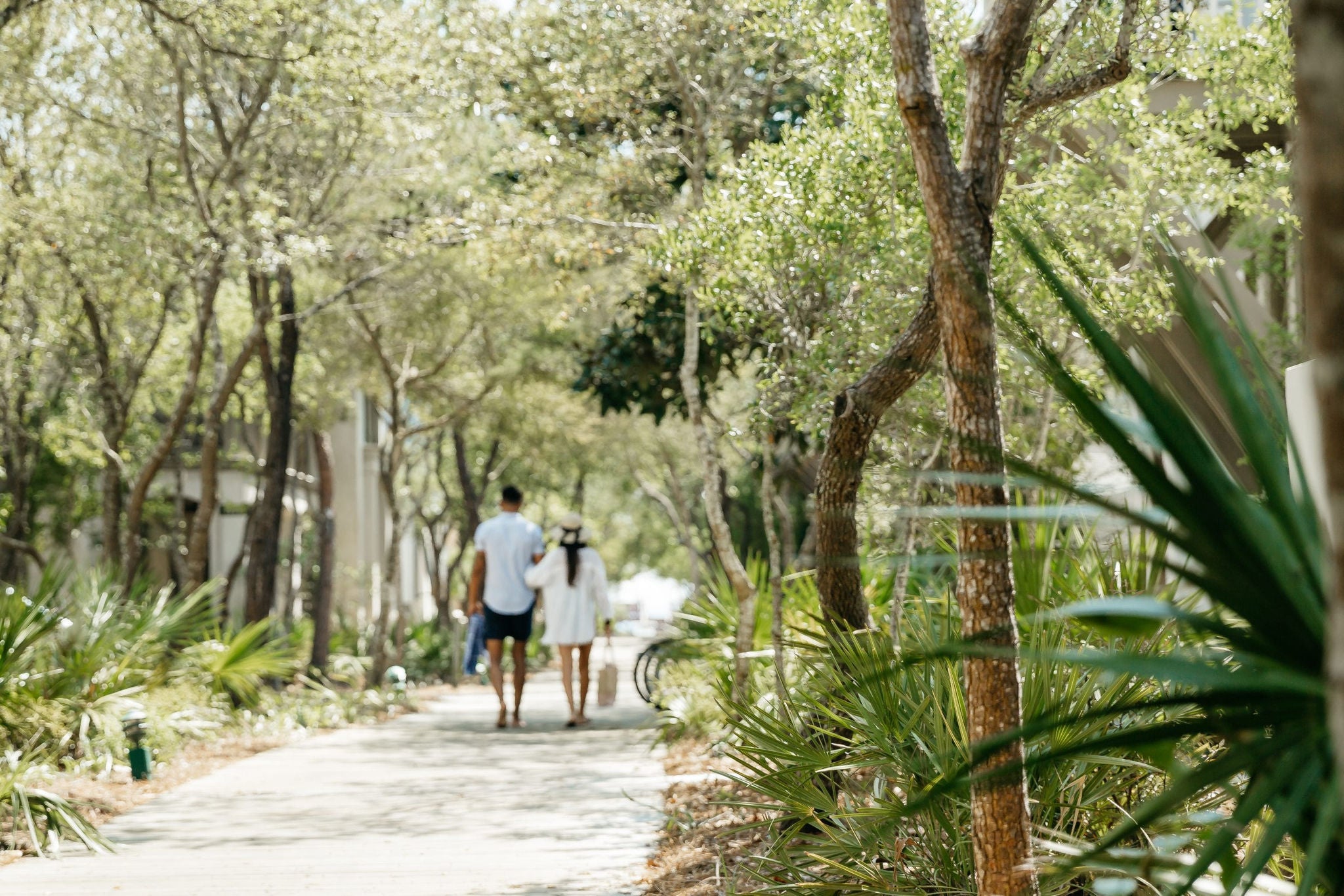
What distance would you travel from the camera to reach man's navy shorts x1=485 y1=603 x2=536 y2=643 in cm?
1252

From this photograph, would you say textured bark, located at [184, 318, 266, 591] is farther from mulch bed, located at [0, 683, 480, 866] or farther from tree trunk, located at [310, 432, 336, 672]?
tree trunk, located at [310, 432, 336, 672]

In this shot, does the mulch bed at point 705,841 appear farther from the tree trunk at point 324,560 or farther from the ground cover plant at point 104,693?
the tree trunk at point 324,560

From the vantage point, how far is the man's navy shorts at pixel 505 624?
41.1 ft

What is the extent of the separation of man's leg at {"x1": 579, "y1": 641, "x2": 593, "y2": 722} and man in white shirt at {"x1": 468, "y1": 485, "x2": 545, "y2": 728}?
0.50m

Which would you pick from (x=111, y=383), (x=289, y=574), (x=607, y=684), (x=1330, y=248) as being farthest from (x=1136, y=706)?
(x=289, y=574)

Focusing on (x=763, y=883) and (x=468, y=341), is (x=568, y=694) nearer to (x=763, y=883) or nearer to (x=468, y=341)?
(x=763, y=883)

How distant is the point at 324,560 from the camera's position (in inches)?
817

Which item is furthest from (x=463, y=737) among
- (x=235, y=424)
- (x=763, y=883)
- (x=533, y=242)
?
(x=235, y=424)

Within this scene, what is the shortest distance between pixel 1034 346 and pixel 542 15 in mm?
9225

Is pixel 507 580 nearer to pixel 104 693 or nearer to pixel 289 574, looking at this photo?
pixel 104 693

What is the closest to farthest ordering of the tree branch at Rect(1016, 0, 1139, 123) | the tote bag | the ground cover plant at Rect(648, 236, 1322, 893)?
the ground cover plant at Rect(648, 236, 1322, 893) < the tree branch at Rect(1016, 0, 1139, 123) < the tote bag

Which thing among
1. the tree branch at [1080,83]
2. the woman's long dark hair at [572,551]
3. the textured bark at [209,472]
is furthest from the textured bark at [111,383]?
the tree branch at [1080,83]

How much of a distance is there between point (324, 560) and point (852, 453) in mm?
16151

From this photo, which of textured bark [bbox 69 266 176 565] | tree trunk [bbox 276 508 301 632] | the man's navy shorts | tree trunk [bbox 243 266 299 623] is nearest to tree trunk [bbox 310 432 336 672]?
tree trunk [bbox 276 508 301 632]
